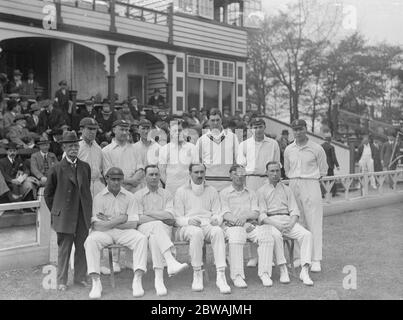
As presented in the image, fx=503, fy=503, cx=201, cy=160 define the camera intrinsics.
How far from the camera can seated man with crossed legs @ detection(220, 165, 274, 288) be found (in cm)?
578

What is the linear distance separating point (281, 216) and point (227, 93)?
44.0ft

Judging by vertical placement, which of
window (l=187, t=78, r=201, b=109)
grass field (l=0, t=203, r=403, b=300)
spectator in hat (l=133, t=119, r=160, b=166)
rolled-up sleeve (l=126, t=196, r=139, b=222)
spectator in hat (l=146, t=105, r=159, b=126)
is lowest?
grass field (l=0, t=203, r=403, b=300)

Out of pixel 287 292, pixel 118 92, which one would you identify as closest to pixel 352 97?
pixel 118 92

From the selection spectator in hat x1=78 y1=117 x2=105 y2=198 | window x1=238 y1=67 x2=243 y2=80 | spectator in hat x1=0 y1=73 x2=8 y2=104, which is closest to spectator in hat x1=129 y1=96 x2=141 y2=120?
spectator in hat x1=0 y1=73 x2=8 y2=104

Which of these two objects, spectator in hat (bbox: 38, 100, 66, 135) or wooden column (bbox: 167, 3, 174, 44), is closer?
spectator in hat (bbox: 38, 100, 66, 135)

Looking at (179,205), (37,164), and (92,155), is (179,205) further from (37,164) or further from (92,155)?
(37,164)

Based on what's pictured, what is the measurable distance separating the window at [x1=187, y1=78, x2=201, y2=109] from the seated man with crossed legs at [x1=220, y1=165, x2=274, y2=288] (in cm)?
1197

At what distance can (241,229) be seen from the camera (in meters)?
5.97

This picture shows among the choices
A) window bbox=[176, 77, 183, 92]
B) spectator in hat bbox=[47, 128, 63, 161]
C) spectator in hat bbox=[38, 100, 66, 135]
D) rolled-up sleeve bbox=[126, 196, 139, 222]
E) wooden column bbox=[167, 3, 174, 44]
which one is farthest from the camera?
window bbox=[176, 77, 183, 92]

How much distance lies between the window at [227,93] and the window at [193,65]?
145 cm

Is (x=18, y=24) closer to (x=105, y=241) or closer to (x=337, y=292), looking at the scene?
(x=105, y=241)

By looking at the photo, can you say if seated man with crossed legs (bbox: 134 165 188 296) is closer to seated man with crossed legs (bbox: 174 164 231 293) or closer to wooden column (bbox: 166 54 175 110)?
seated man with crossed legs (bbox: 174 164 231 293)

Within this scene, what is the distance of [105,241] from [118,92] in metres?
11.8

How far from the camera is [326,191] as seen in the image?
11.2 m
